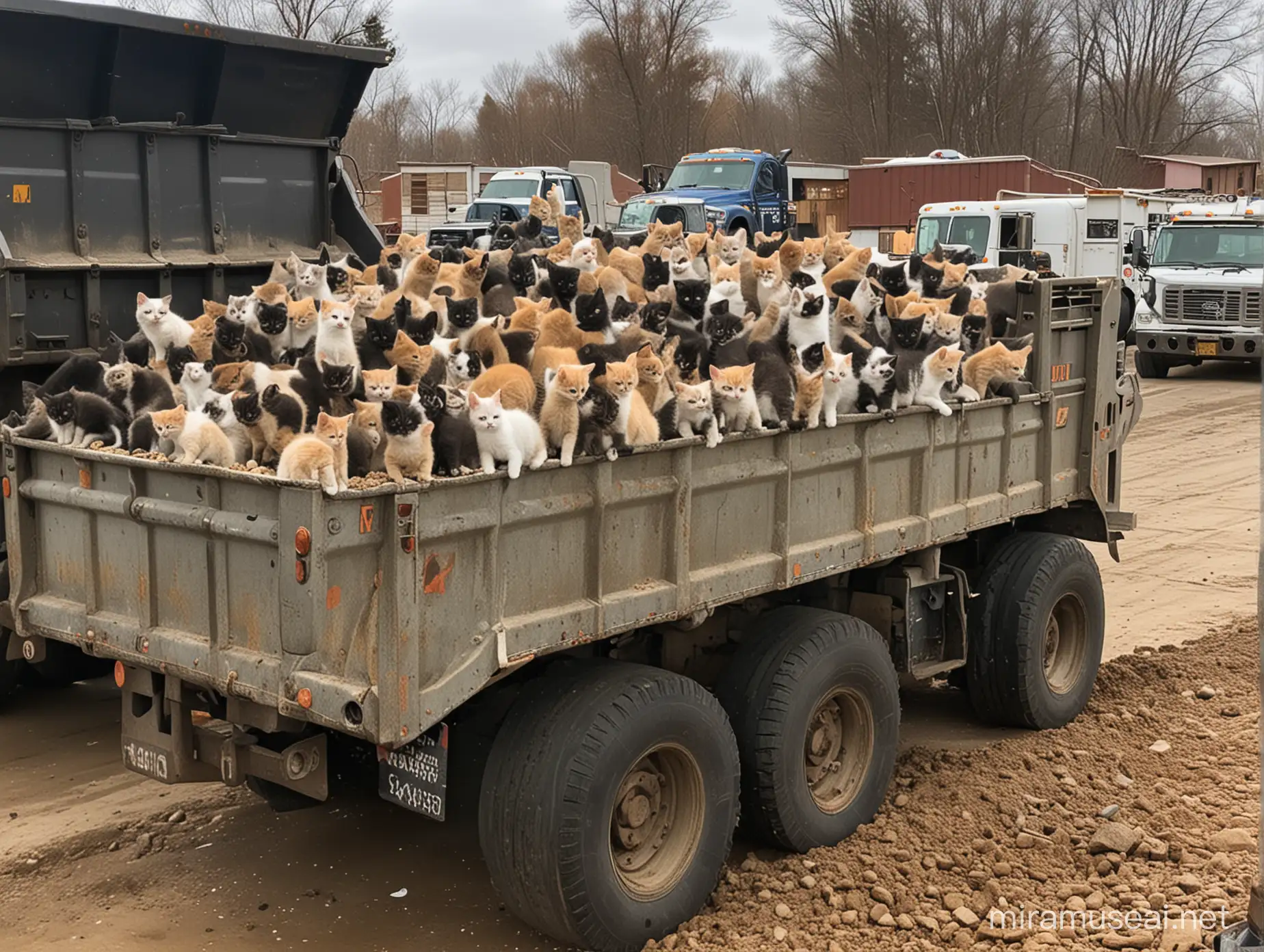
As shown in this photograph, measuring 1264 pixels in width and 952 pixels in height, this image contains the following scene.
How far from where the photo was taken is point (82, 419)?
5250 millimetres

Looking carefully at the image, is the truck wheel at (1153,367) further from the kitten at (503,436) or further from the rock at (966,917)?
the kitten at (503,436)

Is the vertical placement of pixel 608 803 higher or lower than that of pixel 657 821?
higher

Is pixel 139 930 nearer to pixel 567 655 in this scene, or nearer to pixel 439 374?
pixel 567 655

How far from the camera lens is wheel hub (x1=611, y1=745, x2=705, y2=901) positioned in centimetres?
465

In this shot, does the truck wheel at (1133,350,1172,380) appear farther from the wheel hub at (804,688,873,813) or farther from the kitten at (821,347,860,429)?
the wheel hub at (804,688,873,813)

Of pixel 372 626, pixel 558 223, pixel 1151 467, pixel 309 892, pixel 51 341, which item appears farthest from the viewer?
pixel 1151 467

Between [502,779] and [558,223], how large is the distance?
5312 millimetres

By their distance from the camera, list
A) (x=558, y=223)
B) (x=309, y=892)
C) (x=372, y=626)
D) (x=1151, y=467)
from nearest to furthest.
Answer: (x=372, y=626), (x=309, y=892), (x=558, y=223), (x=1151, y=467)

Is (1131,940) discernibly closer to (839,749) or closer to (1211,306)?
(839,749)

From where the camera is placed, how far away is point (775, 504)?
5.21m

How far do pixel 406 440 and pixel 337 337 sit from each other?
126 centimetres

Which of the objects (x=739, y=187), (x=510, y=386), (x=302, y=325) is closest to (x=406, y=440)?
(x=510, y=386)

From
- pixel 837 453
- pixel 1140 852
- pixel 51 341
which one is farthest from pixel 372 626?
pixel 51 341

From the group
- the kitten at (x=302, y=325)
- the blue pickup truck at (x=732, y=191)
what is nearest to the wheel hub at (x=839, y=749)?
the kitten at (x=302, y=325)
